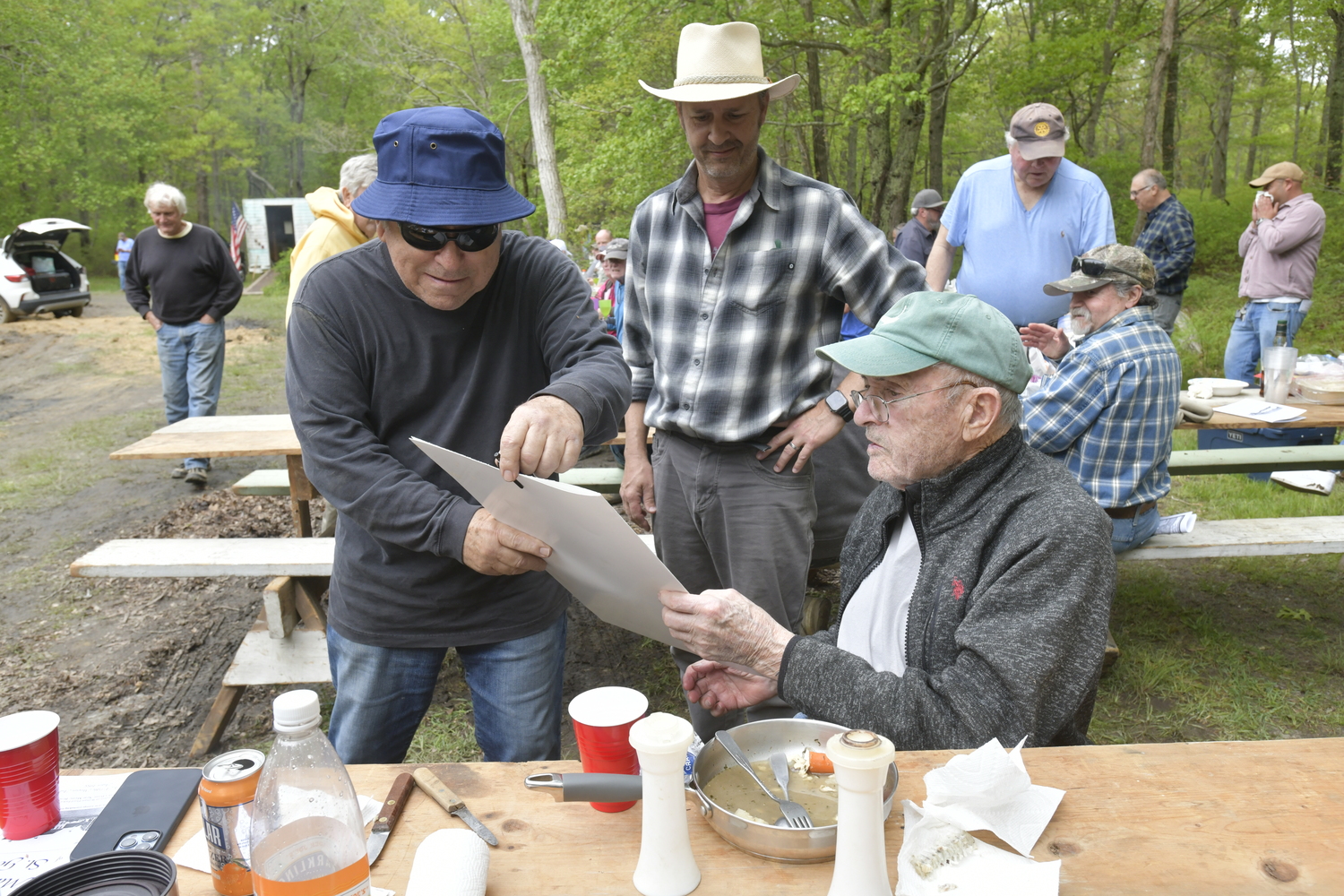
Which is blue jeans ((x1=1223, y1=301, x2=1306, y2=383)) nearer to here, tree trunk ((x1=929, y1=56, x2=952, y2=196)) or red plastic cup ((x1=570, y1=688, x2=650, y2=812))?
red plastic cup ((x1=570, y1=688, x2=650, y2=812))

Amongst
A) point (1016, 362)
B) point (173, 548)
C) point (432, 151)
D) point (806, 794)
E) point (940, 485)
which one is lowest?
point (173, 548)

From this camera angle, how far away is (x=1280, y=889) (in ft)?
3.94

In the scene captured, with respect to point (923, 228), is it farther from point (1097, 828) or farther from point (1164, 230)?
point (1097, 828)

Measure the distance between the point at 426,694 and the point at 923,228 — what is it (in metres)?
9.01

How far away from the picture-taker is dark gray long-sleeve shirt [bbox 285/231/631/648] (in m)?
1.88

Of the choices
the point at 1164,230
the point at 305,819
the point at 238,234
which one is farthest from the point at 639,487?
the point at 238,234

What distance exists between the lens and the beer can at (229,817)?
1200mm

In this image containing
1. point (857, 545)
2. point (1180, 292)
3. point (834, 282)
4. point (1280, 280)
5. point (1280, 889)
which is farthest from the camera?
point (1180, 292)

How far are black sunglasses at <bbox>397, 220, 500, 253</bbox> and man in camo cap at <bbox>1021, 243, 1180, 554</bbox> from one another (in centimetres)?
266

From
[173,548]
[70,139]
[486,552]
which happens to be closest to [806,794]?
[486,552]

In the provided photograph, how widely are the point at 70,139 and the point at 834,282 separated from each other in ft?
109

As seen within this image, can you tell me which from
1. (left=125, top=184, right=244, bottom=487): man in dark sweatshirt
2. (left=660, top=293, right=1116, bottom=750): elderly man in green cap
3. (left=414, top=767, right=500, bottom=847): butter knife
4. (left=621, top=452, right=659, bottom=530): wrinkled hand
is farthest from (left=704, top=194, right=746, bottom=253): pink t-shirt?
(left=125, top=184, right=244, bottom=487): man in dark sweatshirt

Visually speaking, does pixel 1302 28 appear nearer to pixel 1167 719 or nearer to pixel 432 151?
pixel 1167 719

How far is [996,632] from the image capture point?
1571mm
